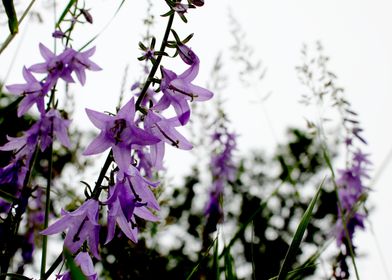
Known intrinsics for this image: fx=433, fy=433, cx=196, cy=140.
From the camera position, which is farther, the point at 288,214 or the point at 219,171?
the point at 288,214

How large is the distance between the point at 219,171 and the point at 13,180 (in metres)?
1.84

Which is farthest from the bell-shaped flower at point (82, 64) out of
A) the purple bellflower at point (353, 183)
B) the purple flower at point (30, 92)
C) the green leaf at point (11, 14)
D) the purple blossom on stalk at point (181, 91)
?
the purple bellflower at point (353, 183)

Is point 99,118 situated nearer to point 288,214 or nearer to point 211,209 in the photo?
point 211,209

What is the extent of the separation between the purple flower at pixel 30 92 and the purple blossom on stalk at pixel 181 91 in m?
0.53

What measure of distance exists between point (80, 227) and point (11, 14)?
502mm

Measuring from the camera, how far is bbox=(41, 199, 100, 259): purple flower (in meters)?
0.91

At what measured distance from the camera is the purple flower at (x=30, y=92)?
139 centimetres

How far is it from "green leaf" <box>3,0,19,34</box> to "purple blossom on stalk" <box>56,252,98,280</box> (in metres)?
0.55

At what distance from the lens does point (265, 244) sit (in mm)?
16828

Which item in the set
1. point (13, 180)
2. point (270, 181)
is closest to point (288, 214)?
point (270, 181)

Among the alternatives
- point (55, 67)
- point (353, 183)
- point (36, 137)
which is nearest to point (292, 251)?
point (36, 137)

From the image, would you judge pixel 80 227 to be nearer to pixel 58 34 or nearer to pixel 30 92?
pixel 30 92

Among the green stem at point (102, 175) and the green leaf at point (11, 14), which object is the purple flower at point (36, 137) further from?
the green stem at point (102, 175)

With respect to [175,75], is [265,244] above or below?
below
